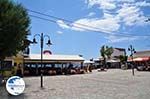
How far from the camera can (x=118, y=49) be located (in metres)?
129

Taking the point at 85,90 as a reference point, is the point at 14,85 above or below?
above

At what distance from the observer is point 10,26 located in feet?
88.3

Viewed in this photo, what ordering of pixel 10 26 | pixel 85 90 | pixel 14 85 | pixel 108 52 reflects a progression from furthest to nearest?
pixel 108 52, pixel 10 26, pixel 85 90, pixel 14 85

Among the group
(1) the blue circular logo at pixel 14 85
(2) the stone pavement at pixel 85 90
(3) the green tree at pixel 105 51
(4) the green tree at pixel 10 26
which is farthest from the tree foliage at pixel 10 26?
(3) the green tree at pixel 105 51

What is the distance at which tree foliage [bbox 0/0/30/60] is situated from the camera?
2662cm

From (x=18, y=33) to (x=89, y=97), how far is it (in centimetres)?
1114

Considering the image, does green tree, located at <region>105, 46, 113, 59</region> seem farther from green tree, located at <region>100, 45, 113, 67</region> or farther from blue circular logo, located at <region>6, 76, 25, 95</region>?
blue circular logo, located at <region>6, 76, 25, 95</region>

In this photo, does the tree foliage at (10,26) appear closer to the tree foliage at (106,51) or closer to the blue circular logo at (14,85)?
the blue circular logo at (14,85)

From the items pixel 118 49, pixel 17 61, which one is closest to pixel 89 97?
pixel 17 61

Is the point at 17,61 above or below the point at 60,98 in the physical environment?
above

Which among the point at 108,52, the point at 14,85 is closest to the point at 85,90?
the point at 14,85

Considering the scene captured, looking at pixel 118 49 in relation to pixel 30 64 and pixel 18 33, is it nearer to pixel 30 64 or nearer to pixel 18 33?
pixel 30 64

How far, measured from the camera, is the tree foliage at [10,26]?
87.3 ft

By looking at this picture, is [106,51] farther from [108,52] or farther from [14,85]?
[14,85]
